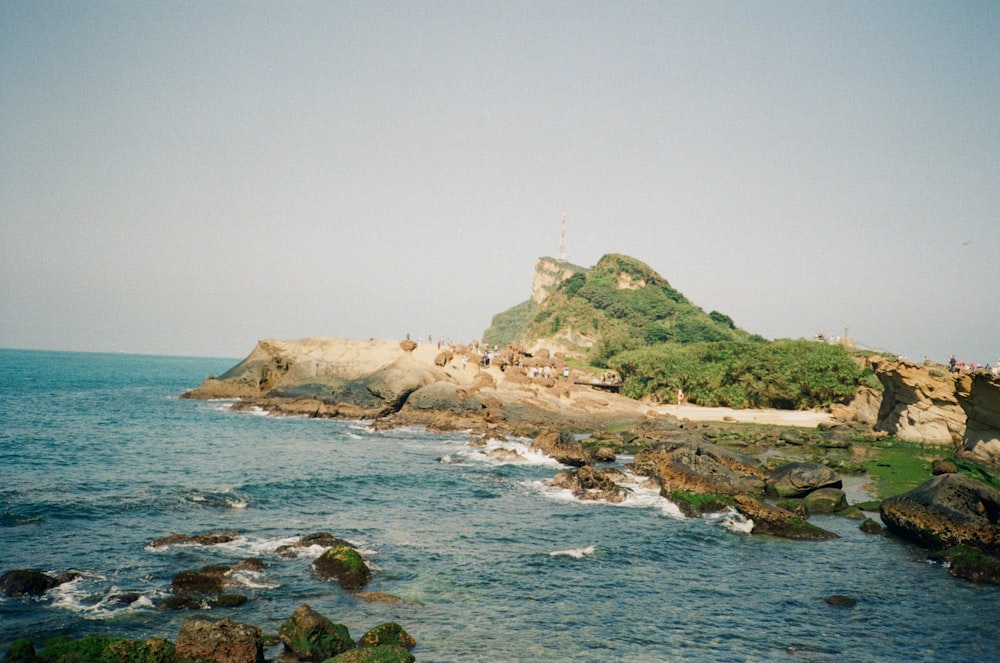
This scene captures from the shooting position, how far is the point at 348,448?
155 feet

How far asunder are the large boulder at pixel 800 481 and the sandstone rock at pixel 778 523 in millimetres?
4588

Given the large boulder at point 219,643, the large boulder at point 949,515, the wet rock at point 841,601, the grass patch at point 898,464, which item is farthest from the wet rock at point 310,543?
the grass patch at point 898,464

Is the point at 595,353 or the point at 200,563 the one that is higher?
the point at 595,353

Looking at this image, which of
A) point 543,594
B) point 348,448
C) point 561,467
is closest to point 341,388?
point 348,448

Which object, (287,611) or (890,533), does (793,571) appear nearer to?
(890,533)

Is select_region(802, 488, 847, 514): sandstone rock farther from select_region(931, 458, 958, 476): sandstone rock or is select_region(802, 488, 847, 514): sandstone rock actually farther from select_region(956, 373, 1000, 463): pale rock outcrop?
select_region(956, 373, 1000, 463): pale rock outcrop

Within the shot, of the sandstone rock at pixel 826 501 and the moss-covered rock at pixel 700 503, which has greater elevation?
the sandstone rock at pixel 826 501

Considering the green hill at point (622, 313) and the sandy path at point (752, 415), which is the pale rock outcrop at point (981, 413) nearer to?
the sandy path at point (752, 415)

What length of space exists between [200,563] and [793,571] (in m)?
20.0

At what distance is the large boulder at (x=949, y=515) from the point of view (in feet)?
78.8

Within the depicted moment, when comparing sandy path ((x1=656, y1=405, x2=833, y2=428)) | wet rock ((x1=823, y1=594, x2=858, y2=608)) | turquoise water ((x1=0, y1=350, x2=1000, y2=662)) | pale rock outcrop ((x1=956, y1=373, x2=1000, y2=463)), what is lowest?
turquoise water ((x1=0, y1=350, x2=1000, y2=662))

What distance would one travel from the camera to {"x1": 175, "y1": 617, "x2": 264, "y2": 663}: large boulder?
13812mm

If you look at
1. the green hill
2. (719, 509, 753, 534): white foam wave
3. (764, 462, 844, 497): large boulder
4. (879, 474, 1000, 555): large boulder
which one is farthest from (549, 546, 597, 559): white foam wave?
the green hill

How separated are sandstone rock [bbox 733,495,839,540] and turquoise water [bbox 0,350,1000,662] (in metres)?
0.82
